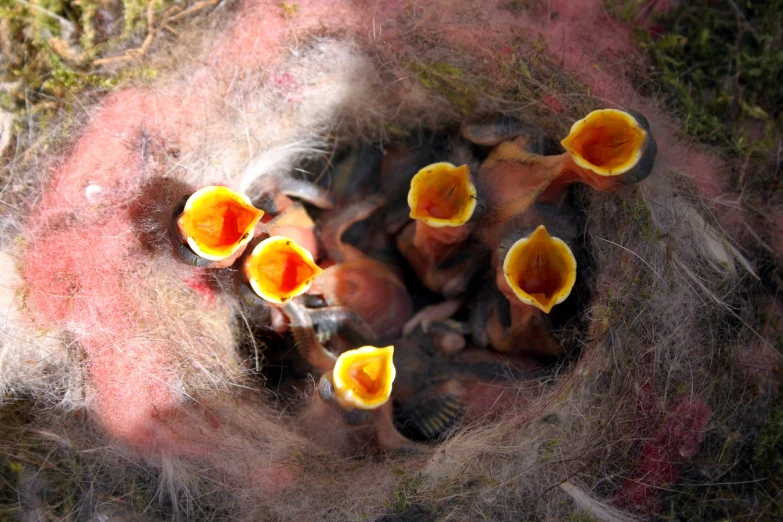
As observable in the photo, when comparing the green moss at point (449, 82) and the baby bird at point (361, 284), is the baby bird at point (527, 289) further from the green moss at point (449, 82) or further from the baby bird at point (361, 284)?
the green moss at point (449, 82)

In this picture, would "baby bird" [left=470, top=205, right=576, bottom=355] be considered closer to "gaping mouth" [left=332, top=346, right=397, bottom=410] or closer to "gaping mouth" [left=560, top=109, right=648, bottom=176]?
"gaping mouth" [left=560, top=109, right=648, bottom=176]

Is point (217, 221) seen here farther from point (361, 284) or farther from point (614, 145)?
point (614, 145)

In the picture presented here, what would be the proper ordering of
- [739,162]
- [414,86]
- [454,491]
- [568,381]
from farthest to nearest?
[414,86], [739,162], [568,381], [454,491]

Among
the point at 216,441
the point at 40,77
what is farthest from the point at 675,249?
the point at 40,77

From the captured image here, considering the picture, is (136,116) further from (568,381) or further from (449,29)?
(568,381)

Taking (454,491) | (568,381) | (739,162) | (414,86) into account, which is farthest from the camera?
(414,86)

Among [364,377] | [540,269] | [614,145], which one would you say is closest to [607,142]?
[614,145]
